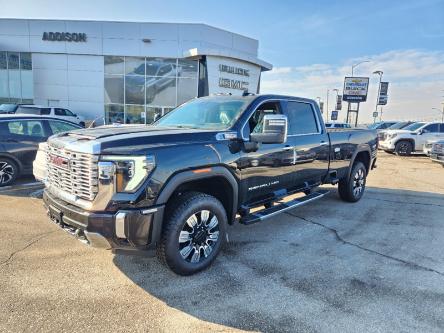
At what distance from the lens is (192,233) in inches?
139

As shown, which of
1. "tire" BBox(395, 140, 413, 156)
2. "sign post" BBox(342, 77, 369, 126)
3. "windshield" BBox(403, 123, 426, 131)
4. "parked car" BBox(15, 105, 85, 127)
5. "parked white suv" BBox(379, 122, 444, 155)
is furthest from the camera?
"sign post" BBox(342, 77, 369, 126)

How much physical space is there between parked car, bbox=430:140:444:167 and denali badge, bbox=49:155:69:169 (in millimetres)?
13122

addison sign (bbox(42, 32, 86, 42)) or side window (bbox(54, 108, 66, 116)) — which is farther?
addison sign (bbox(42, 32, 86, 42))

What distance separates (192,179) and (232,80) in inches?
1020

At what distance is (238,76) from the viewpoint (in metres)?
28.6

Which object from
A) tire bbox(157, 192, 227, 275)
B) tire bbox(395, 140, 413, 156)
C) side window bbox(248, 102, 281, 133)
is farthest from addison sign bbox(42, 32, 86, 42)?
tire bbox(157, 192, 227, 275)

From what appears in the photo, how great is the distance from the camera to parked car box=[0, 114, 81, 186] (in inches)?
278

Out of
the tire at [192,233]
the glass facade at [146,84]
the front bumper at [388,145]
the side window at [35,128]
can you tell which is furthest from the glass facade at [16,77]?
the tire at [192,233]

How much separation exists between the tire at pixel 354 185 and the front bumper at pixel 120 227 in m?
4.78

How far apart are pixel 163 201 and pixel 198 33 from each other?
2675 cm

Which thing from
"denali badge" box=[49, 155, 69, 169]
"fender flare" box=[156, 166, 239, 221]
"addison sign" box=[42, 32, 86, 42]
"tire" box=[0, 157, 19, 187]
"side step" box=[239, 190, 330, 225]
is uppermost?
"addison sign" box=[42, 32, 86, 42]

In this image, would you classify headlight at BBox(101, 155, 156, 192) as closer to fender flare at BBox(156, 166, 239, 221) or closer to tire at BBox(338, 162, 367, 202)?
fender flare at BBox(156, 166, 239, 221)

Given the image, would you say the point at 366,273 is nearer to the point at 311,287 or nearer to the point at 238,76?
the point at 311,287

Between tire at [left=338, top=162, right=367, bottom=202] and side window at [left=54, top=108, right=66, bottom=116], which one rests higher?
side window at [left=54, top=108, right=66, bottom=116]
